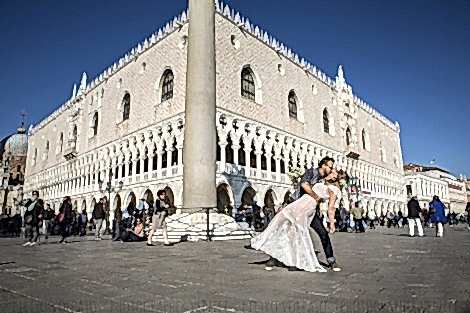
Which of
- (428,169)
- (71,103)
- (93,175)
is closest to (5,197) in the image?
(71,103)

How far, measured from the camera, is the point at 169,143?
23.5 metres

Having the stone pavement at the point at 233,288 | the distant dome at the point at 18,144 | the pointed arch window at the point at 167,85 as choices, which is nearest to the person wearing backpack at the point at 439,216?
the stone pavement at the point at 233,288

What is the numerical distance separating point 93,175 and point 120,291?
31.5 meters

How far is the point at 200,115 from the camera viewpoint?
10.9 m

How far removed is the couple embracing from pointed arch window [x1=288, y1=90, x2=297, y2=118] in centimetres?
2631

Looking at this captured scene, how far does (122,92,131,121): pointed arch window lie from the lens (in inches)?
1158

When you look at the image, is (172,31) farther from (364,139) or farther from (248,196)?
(364,139)

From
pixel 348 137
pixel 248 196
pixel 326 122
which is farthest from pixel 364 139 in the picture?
pixel 248 196

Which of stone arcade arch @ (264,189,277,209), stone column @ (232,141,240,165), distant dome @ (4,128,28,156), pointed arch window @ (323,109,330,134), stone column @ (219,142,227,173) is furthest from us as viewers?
distant dome @ (4,128,28,156)

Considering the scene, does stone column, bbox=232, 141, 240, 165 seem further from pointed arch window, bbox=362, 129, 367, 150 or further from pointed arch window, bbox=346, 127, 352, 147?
pointed arch window, bbox=362, 129, 367, 150

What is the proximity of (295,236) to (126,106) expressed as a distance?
27848 millimetres

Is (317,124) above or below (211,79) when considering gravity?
above

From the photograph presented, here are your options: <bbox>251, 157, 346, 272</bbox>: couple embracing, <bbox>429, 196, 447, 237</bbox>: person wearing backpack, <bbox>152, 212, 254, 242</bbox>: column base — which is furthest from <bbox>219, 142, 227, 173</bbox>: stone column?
<bbox>251, 157, 346, 272</bbox>: couple embracing

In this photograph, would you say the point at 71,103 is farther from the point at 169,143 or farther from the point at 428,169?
the point at 428,169
